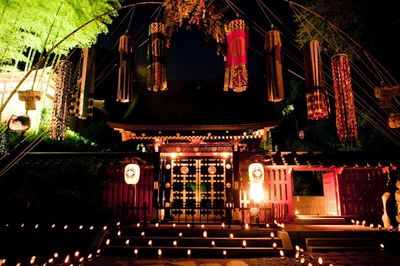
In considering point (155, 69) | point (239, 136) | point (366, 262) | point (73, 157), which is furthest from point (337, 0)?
point (73, 157)

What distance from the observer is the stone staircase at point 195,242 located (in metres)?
9.34

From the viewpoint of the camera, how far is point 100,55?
23.1 m

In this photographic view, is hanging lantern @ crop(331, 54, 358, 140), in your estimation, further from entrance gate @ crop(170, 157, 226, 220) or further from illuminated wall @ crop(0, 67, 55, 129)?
illuminated wall @ crop(0, 67, 55, 129)

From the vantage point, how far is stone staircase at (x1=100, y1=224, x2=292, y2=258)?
30.7 feet

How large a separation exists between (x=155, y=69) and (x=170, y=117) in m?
6.20

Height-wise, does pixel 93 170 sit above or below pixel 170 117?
below

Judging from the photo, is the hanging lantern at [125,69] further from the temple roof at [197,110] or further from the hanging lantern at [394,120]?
the hanging lantern at [394,120]

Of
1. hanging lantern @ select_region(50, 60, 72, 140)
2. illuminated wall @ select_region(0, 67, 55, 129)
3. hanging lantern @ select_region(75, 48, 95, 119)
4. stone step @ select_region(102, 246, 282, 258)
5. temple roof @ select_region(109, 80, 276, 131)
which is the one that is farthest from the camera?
temple roof @ select_region(109, 80, 276, 131)

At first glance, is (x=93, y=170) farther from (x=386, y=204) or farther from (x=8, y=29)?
(x=386, y=204)

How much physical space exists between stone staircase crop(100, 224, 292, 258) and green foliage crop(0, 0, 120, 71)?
23.5 feet

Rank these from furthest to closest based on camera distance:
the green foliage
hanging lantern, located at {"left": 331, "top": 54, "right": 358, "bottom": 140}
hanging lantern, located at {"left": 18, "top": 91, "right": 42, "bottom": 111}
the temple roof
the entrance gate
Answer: the entrance gate → the temple roof → the green foliage → hanging lantern, located at {"left": 18, "top": 91, "right": 42, "bottom": 111} → hanging lantern, located at {"left": 331, "top": 54, "right": 358, "bottom": 140}

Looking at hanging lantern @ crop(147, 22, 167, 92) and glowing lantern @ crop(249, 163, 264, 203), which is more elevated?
hanging lantern @ crop(147, 22, 167, 92)

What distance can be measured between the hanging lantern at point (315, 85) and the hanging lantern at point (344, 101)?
0.63 metres

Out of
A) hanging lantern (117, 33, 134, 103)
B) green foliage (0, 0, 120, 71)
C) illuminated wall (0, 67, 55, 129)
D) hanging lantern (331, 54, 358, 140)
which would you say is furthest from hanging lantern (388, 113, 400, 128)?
illuminated wall (0, 67, 55, 129)
